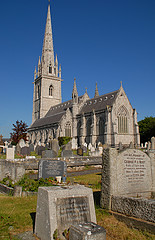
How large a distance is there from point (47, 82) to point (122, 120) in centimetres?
3167

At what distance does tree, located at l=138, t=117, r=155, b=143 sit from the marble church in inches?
413

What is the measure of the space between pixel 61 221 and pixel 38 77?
65797mm

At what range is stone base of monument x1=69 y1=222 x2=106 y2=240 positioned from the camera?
2992mm

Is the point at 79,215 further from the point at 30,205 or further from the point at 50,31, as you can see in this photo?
the point at 50,31

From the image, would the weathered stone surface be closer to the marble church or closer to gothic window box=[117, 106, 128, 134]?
the marble church

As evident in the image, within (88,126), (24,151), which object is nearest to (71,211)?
(24,151)

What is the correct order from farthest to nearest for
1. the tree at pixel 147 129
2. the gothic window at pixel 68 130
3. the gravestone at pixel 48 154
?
the tree at pixel 147 129 → the gothic window at pixel 68 130 → the gravestone at pixel 48 154

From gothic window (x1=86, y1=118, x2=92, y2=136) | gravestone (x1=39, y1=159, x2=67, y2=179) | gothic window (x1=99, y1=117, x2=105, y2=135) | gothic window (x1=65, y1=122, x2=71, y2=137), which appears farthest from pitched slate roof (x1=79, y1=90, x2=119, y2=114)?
gravestone (x1=39, y1=159, x2=67, y2=179)

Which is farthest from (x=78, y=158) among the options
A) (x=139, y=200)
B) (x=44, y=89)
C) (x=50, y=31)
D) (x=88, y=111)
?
(x=50, y=31)

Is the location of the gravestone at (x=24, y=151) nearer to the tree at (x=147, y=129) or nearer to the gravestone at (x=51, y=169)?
the gravestone at (x=51, y=169)

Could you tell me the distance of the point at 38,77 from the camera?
66.4 m

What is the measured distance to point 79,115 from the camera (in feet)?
156

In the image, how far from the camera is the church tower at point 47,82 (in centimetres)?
6366

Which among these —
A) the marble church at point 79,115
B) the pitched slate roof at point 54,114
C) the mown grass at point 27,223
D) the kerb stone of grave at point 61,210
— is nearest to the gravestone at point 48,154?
the mown grass at point 27,223
